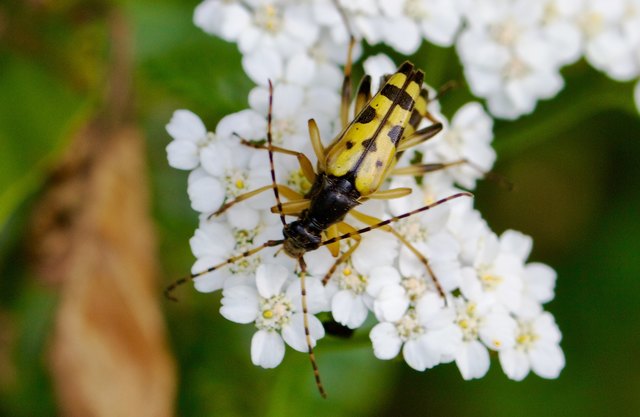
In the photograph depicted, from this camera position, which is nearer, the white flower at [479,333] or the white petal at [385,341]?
the white petal at [385,341]

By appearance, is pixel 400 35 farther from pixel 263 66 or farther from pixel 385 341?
pixel 385 341

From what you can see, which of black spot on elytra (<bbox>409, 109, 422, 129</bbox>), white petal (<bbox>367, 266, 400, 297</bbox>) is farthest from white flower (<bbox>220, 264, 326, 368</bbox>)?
black spot on elytra (<bbox>409, 109, 422, 129</bbox>)

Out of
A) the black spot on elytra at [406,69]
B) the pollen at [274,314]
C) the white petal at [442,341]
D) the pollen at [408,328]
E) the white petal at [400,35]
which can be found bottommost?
the white petal at [442,341]

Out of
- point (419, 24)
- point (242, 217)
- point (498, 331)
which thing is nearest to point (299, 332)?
point (242, 217)

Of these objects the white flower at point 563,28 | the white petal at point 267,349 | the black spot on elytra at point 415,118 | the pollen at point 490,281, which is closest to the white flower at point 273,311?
the white petal at point 267,349

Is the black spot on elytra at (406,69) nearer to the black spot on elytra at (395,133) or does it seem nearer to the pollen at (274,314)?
the black spot on elytra at (395,133)

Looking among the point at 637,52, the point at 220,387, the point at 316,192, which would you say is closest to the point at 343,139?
the point at 316,192

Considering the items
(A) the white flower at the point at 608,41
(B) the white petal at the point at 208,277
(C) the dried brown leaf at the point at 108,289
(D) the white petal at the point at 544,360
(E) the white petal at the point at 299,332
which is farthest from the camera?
(A) the white flower at the point at 608,41
